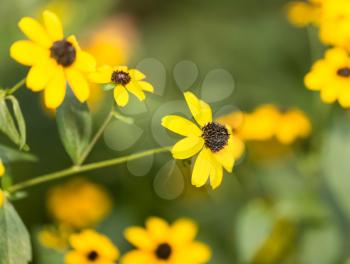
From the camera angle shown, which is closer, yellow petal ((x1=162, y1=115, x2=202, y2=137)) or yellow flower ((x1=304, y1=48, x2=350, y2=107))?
yellow petal ((x1=162, y1=115, x2=202, y2=137))

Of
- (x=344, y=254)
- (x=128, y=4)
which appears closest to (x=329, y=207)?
(x=344, y=254)

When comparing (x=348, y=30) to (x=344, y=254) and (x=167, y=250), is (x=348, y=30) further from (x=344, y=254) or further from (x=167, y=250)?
(x=344, y=254)

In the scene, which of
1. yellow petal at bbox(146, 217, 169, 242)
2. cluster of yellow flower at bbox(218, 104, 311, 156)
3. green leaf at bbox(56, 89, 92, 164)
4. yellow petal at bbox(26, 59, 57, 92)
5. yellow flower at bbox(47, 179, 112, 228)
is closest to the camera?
yellow petal at bbox(26, 59, 57, 92)

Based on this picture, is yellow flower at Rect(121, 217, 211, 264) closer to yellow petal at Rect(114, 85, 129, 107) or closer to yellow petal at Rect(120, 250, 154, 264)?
yellow petal at Rect(120, 250, 154, 264)

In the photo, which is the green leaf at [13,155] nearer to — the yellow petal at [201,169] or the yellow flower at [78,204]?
the yellow petal at [201,169]

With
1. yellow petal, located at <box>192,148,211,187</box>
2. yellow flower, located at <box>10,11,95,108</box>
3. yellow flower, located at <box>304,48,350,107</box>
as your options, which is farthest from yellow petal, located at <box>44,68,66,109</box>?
yellow flower, located at <box>304,48,350,107</box>

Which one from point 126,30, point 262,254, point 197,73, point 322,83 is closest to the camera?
point 322,83

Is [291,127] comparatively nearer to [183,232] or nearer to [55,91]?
[183,232]

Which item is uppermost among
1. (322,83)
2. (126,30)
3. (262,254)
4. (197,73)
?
(126,30)
